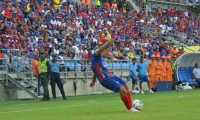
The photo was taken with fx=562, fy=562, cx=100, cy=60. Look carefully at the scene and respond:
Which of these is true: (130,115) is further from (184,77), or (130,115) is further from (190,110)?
(184,77)

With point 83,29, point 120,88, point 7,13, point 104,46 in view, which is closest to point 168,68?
point 83,29

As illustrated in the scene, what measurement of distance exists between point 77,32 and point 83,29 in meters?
1.77

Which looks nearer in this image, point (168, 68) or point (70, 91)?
point (70, 91)

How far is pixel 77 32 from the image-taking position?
35.7m

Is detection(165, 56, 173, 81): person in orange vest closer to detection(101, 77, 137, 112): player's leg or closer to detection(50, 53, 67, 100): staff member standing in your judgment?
detection(50, 53, 67, 100): staff member standing

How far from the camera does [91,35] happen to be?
36.7 metres

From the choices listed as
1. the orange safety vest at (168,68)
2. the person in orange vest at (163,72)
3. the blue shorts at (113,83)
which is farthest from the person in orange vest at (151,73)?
the blue shorts at (113,83)

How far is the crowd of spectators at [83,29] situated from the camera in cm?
3077

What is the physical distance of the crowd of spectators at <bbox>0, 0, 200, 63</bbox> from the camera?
30766mm

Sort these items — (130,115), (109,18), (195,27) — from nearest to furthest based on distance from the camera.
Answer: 1. (130,115)
2. (109,18)
3. (195,27)

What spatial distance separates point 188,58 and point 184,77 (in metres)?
1.46

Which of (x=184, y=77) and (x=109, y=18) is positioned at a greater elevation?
(x=109, y=18)

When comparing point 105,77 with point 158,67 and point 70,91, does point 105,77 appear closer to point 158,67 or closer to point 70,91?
point 70,91

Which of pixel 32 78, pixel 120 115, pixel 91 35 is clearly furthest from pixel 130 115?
pixel 91 35
